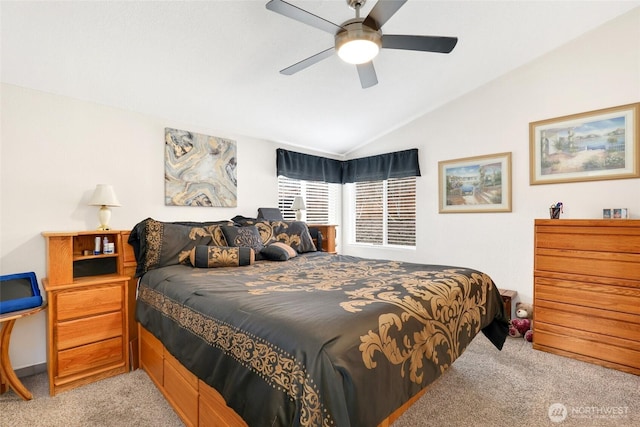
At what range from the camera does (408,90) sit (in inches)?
140

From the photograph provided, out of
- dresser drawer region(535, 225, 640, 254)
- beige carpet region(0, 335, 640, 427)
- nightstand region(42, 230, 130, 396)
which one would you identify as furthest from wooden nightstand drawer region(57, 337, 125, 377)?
dresser drawer region(535, 225, 640, 254)

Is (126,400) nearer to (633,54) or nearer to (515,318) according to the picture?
(515,318)

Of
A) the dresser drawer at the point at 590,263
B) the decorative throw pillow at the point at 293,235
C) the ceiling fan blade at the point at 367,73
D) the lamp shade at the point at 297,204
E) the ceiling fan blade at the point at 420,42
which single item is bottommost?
the dresser drawer at the point at 590,263

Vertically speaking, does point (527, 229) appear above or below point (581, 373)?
above

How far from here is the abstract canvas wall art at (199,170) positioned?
10.7 feet

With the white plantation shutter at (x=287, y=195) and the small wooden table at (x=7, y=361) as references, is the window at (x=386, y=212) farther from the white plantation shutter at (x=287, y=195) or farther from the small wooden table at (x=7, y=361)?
the small wooden table at (x=7, y=361)

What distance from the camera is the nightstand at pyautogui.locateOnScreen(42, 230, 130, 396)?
2178 mm

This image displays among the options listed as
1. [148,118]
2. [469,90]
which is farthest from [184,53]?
[469,90]

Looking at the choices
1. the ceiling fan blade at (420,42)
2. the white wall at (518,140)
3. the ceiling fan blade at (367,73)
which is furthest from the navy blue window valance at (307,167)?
the ceiling fan blade at (420,42)

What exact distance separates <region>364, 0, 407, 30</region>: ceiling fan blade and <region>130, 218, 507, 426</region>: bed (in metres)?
1.54

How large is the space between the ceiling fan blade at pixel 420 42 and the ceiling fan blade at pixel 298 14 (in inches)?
13.7

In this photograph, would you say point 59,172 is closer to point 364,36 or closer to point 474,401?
point 364,36

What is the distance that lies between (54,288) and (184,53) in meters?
1.97

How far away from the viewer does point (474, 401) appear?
2057 millimetres
